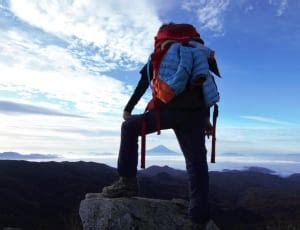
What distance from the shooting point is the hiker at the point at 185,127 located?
246 inches

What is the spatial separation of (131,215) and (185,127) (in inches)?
68.6

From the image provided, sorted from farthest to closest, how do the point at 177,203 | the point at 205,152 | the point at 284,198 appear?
the point at 284,198 < the point at 177,203 < the point at 205,152

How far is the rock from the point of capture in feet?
23.0

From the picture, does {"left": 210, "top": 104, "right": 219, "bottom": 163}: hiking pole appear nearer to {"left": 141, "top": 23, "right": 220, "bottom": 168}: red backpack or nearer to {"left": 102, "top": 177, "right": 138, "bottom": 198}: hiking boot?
{"left": 141, "top": 23, "right": 220, "bottom": 168}: red backpack

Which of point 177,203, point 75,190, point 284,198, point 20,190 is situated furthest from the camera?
point 284,198

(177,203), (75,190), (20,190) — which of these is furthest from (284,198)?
(177,203)

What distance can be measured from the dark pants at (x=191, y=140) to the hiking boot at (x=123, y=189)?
2.10ft

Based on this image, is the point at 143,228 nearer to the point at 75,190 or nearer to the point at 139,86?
the point at 139,86

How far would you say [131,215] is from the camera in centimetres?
708

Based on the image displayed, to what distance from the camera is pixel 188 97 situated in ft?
20.3

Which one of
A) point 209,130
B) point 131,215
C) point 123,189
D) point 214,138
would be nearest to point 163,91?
point 209,130

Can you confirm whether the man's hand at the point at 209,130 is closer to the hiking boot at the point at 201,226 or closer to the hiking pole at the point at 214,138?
the hiking pole at the point at 214,138

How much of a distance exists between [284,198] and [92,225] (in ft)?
352

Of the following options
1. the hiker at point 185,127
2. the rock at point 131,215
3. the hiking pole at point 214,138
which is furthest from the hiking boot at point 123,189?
the hiking pole at point 214,138
